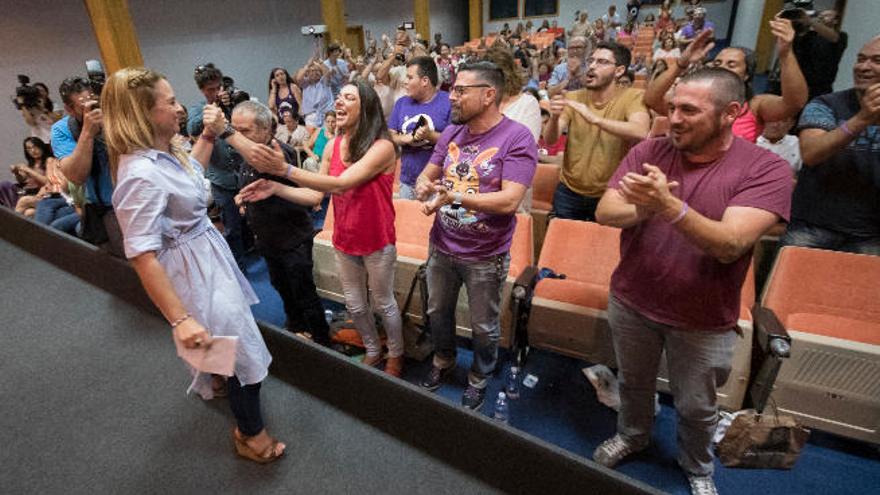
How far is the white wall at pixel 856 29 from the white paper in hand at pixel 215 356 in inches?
236

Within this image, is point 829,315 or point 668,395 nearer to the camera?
point 829,315

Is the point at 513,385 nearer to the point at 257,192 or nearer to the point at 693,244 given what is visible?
the point at 693,244

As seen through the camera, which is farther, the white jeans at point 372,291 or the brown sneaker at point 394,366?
the brown sneaker at point 394,366

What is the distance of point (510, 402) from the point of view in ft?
7.57

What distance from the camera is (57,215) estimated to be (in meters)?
3.98

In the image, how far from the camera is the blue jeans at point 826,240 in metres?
2.05

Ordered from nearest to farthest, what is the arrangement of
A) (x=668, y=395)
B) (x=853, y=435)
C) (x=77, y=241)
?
(x=853, y=435) → (x=668, y=395) → (x=77, y=241)

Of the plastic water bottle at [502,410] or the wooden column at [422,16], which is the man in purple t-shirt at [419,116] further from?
the wooden column at [422,16]

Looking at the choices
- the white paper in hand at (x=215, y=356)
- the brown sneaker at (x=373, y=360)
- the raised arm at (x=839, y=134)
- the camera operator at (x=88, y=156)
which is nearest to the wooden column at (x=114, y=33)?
the camera operator at (x=88, y=156)

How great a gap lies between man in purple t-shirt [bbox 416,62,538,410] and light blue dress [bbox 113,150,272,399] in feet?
2.56

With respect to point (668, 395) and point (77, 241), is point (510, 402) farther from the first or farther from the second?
point (77, 241)

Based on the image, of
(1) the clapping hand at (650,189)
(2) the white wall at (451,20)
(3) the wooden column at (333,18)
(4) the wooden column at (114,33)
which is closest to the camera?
(1) the clapping hand at (650,189)

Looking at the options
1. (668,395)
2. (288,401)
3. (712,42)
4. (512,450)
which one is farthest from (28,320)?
(712,42)

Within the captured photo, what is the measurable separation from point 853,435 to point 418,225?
239cm
